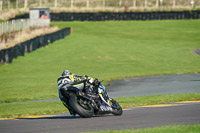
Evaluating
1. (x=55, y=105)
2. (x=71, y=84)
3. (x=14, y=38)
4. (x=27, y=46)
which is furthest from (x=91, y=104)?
(x=14, y=38)

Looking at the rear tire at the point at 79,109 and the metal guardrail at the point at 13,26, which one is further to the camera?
the metal guardrail at the point at 13,26

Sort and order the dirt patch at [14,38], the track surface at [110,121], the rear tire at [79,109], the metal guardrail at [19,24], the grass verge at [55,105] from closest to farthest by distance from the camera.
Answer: the track surface at [110,121]
the rear tire at [79,109]
the grass verge at [55,105]
the dirt patch at [14,38]
the metal guardrail at [19,24]

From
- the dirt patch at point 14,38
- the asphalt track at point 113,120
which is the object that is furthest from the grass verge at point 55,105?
the dirt patch at point 14,38

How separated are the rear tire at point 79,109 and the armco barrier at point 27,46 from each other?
56.0 feet

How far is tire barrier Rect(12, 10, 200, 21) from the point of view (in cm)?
5500

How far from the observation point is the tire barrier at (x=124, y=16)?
55000 mm

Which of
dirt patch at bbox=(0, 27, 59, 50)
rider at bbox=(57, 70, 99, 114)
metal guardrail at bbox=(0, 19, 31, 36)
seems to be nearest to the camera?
rider at bbox=(57, 70, 99, 114)

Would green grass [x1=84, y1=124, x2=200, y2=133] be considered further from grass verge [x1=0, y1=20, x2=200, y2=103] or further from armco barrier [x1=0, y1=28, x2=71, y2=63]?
armco barrier [x1=0, y1=28, x2=71, y2=63]

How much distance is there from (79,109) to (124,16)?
46.0 m

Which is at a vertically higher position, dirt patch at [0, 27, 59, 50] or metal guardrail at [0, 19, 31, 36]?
metal guardrail at [0, 19, 31, 36]

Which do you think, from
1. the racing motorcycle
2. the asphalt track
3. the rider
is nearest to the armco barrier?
the asphalt track

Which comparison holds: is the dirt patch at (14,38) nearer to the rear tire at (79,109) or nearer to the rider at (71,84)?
the rider at (71,84)

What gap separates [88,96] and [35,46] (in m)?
24.3

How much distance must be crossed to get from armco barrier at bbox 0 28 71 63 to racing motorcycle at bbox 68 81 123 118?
17007mm
